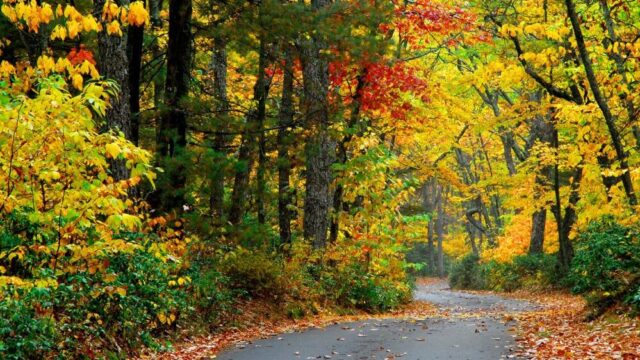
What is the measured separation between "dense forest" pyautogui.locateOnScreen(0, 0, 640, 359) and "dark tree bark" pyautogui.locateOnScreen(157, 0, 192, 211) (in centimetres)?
5

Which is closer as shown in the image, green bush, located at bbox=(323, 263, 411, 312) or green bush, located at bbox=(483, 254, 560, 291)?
green bush, located at bbox=(323, 263, 411, 312)

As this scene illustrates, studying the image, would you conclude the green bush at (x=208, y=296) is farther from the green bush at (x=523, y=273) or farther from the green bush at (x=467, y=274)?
the green bush at (x=467, y=274)

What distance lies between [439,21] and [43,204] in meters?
14.6

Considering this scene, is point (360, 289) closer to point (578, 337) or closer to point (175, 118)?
point (175, 118)

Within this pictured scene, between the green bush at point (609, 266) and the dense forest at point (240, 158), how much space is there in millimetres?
38

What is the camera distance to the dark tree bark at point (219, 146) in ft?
42.3

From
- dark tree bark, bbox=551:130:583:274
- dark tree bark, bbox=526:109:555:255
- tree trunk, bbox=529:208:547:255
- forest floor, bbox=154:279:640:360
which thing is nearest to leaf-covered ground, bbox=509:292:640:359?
forest floor, bbox=154:279:640:360

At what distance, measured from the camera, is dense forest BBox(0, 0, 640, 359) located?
710 cm

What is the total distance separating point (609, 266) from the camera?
11633 millimetres

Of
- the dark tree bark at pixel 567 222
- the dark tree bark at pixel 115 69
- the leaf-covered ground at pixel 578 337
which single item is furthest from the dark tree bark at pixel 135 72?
the dark tree bark at pixel 567 222

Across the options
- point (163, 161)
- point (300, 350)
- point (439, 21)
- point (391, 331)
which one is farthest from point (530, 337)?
point (439, 21)

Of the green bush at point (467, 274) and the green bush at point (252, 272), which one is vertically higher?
the green bush at point (252, 272)

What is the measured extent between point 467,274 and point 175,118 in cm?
2900

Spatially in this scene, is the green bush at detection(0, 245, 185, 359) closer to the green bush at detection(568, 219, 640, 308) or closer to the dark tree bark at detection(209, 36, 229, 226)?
the dark tree bark at detection(209, 36, 229, 226)
